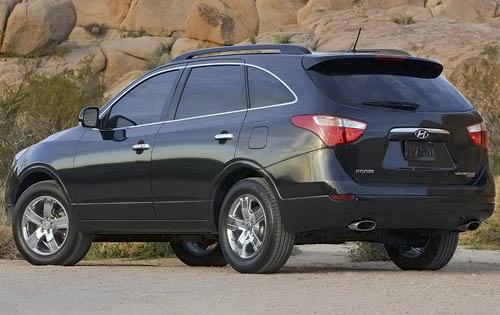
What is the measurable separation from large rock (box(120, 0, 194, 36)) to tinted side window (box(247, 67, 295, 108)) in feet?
168

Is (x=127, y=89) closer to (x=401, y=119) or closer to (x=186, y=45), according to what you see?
(x=401, y=119)

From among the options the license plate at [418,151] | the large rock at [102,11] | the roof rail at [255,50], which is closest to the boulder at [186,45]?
the large rock at [102,11]

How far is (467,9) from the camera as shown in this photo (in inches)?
2256

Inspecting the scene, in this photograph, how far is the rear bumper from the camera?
10.4m

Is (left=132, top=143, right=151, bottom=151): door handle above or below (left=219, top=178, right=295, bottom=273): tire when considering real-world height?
above

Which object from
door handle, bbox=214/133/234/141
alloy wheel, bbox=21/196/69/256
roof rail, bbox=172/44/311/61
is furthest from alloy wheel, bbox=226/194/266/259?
alloy wheel, bbox=21/196/69/256

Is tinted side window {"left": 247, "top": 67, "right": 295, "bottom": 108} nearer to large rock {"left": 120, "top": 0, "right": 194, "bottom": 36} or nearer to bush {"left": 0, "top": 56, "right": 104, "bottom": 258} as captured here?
bush {"left": 0, "top": 56, "right": 104, "bottom": 258}

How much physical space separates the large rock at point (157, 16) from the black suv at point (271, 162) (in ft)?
165

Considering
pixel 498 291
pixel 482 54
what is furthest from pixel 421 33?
pixel 498 291

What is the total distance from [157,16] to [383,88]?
53.0 metres

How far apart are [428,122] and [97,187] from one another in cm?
300

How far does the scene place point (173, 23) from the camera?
205ft

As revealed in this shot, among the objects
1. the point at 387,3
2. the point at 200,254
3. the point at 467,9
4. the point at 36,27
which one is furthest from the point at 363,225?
the point at 387,3

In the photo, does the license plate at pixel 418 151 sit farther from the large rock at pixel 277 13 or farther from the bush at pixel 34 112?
the large rock at pixel 277 13
